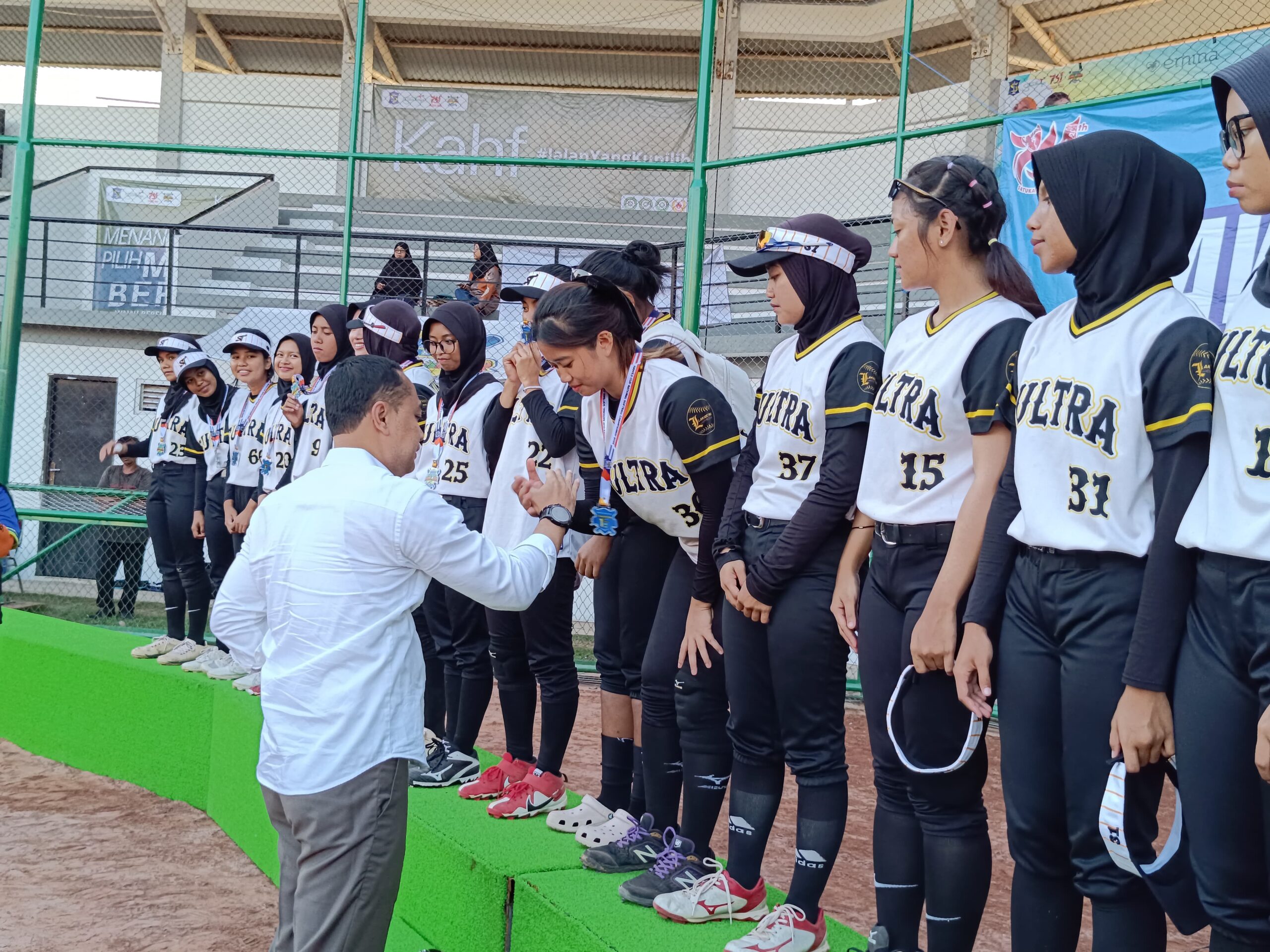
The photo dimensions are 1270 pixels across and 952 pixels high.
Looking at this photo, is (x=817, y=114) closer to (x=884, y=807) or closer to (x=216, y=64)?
(x=216, y=64)

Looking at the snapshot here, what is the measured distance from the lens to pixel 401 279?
11.0 m

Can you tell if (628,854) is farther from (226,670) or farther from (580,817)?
(226,670)

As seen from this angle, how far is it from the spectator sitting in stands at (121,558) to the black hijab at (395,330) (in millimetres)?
4993

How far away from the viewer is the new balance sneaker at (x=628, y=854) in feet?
10.6

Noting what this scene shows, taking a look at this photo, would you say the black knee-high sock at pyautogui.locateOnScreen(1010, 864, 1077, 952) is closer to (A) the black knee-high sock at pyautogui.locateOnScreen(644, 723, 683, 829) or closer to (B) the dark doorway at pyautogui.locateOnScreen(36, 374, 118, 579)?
(A) the black knee-high sock at pyautogui.locateOnScreen(644, 723, 683, 829)

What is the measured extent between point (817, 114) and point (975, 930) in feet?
49.1

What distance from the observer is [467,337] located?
14.9ft

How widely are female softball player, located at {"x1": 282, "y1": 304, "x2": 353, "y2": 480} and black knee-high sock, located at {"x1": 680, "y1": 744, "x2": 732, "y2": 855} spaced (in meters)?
2.83

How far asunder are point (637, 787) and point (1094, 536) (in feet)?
6.60

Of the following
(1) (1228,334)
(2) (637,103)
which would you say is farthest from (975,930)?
(2) (637,103)

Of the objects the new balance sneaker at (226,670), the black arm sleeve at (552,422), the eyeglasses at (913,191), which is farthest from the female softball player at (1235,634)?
the new balance sneaker at (226,670)

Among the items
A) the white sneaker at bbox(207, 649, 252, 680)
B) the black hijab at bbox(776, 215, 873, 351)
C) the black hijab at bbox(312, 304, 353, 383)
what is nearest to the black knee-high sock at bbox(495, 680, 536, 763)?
the black hijab at bbox(776, 215, 873, 351)

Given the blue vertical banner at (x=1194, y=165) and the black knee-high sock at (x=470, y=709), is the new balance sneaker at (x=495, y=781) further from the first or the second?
the blue vertical banner at (x=1194, y=165)

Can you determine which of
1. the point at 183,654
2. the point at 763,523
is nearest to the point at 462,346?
the point at 763,523
